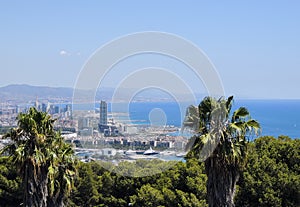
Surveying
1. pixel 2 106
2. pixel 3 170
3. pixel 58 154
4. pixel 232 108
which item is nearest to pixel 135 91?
pixel 58 154

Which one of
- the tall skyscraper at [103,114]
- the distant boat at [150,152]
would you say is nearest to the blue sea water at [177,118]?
the tall skyscraper at [103,114]

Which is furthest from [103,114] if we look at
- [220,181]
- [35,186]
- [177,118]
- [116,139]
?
[220,181]

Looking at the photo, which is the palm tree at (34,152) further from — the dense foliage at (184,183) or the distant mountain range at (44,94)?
the distant mountain range at (44,94)

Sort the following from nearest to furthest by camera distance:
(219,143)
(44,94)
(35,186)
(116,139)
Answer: (219,143), (35,186), (116,139), (44,94)

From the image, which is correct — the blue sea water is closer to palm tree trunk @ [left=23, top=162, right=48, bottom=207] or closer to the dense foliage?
the dense foliage

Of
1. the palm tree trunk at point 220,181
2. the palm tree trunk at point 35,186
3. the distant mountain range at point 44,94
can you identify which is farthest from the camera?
the distant mountain range at point 44,94

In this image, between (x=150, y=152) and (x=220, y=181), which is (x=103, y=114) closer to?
(x=150, y=152)

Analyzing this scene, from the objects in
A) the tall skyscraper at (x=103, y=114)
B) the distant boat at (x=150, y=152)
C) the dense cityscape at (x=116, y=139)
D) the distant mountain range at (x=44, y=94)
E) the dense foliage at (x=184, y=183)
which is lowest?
the dense foliage at (x=184, y=183)
